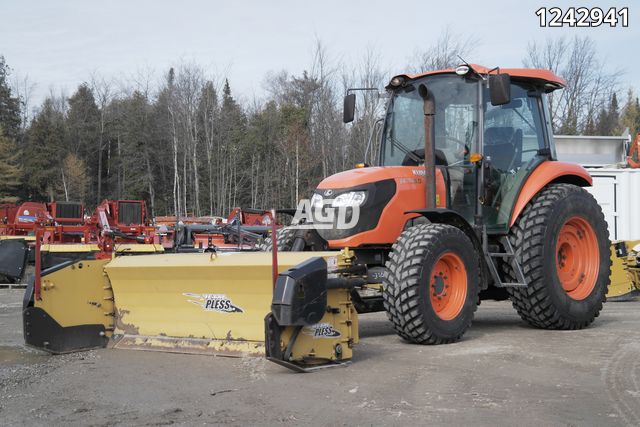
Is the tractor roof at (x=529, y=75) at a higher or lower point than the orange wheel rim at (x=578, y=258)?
higher

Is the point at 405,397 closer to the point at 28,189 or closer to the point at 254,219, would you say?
the point at 254,219

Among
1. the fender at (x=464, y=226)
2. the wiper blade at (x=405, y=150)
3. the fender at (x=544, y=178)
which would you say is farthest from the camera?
the wiper blade at (x=405, y=150)

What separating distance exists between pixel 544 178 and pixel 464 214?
3.18 ft

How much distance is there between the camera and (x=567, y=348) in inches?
250

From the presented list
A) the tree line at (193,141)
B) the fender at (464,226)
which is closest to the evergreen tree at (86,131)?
the tree line at (193,141)

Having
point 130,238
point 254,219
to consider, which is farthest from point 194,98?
point 130,238

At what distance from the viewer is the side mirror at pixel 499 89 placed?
662 centimetres

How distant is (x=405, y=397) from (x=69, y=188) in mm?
51356

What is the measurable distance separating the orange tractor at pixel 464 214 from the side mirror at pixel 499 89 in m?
0.01

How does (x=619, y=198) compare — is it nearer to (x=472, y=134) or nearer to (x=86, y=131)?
(x=472, y=134)

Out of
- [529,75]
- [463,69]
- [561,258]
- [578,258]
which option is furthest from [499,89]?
[578,258]

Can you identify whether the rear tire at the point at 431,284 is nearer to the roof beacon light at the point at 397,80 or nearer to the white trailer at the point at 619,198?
the roof beacon light at the point at 397,80

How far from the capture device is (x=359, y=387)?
16.0 feet

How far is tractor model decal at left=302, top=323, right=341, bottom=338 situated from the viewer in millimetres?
→ 5391
